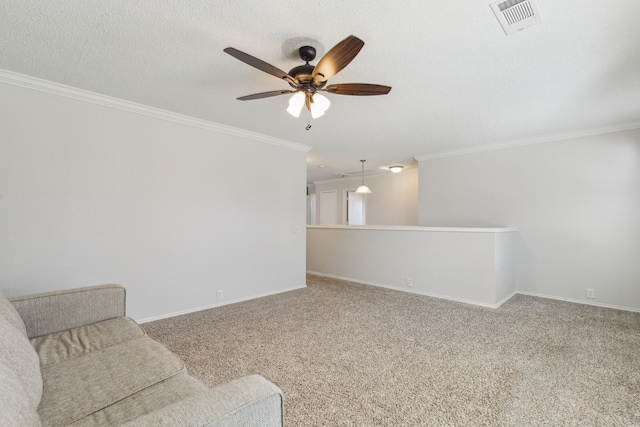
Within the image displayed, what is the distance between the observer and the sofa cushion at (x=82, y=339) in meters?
1.51

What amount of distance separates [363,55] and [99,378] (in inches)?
96.8

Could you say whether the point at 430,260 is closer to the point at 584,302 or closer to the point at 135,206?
the point at 584,302

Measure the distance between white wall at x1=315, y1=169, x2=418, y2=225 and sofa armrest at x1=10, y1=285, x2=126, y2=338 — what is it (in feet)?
20.2

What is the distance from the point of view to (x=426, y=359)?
2348mm

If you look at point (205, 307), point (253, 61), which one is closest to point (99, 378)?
point (253, 61)

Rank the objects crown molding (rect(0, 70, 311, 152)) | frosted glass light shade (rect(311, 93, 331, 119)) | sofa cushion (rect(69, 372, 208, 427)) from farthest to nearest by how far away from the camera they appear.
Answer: crown molding (rect(0, 70, 311, 152)), frosted glass light shade (rect(311, 93, 331, 119)), sofa cushion (rect(69, 372, 208, 427))

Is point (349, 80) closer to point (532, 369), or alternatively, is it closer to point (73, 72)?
point (73, 72)

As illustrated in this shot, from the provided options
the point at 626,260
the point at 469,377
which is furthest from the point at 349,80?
the point at 626,260

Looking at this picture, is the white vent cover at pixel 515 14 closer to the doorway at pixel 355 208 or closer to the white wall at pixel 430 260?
the white wall at pixel 430 260

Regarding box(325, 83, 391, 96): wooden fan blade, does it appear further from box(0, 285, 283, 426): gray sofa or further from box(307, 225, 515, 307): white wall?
box(307, 225, 515, 307): white wall

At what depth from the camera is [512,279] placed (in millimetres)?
4363

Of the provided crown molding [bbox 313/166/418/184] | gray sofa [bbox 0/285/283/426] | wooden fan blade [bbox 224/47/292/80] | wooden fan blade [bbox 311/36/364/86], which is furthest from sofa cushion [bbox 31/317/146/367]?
crown molding [bbox 313/166/418/184]

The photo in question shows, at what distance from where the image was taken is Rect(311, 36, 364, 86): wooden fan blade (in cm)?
164

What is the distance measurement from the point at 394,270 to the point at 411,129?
2.19m
